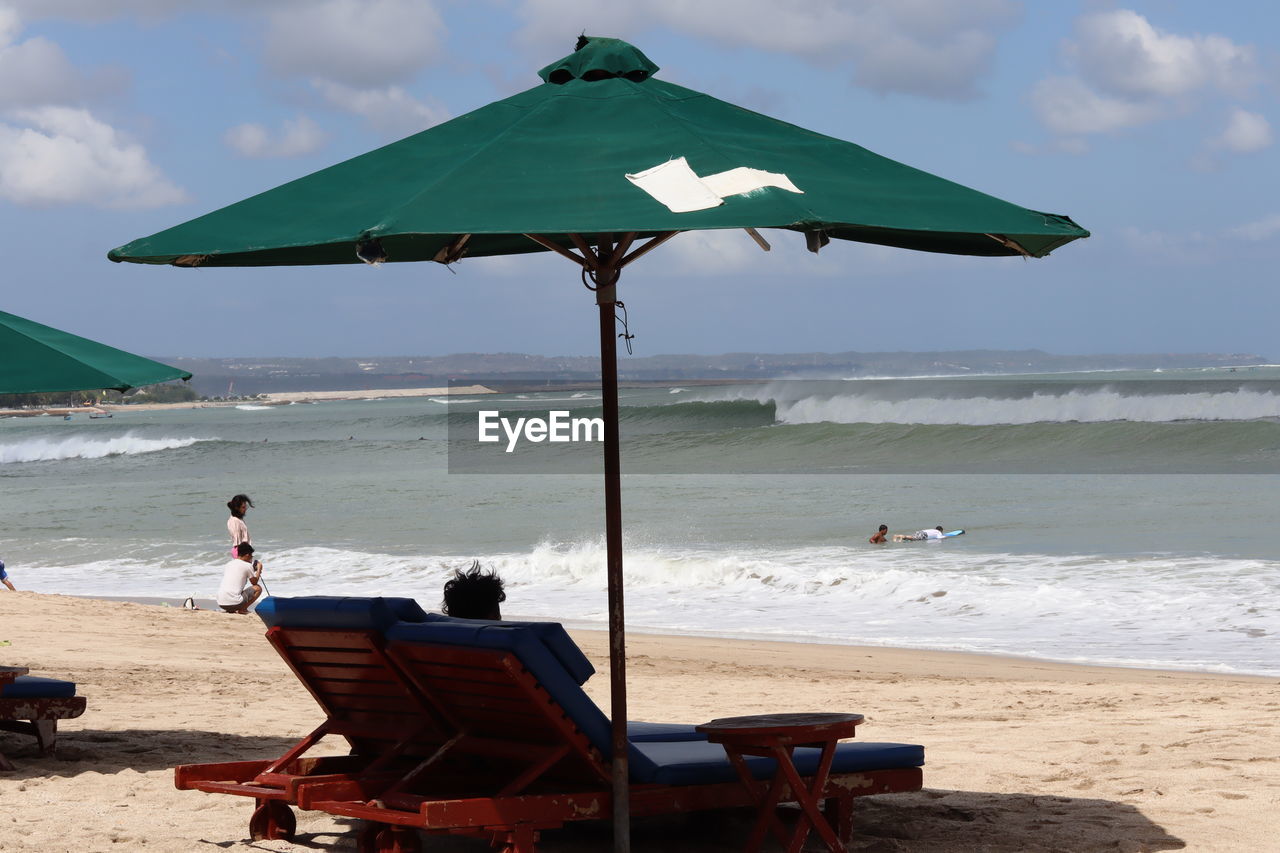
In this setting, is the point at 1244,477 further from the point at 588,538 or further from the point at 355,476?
the point at 355,476

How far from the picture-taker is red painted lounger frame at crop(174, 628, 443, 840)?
4.80 metres

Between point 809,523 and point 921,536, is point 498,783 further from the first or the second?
point 809,523

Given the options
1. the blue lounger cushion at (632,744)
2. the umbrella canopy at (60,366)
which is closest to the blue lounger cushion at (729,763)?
the blue lounger cushion at (632,744)

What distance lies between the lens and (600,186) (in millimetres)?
3668

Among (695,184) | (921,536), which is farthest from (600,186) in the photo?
(921,536)

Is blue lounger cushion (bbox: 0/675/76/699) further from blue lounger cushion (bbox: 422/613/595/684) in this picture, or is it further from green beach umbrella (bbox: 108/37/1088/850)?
blue lounger cushion (bbox: 422/613/595/684)

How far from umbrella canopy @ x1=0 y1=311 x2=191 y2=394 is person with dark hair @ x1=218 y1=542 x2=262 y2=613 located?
823 centimetres

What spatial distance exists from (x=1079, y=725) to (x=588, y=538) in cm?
1540

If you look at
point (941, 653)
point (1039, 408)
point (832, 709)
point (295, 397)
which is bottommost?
point (295, 397)

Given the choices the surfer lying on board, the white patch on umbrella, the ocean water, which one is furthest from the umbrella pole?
the surfer lying on board

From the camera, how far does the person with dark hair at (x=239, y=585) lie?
14.5 meters

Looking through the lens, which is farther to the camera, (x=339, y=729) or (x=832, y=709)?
(x=832, y=709)

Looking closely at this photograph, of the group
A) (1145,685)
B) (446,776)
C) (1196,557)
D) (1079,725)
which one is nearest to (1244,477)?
(1196,557)

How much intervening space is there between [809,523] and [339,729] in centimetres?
1907
